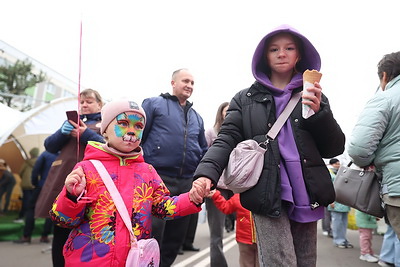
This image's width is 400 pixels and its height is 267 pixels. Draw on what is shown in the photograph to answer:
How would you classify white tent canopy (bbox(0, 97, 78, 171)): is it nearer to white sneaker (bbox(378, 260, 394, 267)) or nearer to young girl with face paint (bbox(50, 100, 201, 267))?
young girl with face paint (bbox(50, 100, 201, 267))

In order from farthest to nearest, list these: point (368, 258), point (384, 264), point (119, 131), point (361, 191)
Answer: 1. point (368, 258)
2. point (384, 264)
3. point (361, 191)
4. point (119, 131)

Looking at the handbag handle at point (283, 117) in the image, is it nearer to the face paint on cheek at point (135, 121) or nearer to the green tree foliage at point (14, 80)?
the face paint on cheek at point (135, 121)

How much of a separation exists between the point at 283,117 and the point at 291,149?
21 centimetres

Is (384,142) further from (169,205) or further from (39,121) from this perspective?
(39,121)

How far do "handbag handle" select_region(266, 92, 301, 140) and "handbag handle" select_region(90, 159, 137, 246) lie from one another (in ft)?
3.32

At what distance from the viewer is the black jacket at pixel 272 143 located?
2.26m

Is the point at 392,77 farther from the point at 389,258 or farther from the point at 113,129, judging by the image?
the point at 389,258

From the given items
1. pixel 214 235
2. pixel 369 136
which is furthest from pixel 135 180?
pixel 214 235

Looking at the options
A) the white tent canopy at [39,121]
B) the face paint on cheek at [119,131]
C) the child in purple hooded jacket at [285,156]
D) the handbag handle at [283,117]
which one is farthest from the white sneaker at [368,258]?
the white tent canopy at [39,121]

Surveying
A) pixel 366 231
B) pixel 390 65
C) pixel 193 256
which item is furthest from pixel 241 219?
pixel 366 231

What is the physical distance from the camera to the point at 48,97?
51.3 feet

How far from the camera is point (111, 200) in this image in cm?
243

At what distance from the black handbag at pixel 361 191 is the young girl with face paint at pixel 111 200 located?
1.69 metres

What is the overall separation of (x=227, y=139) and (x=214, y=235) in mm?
2368
